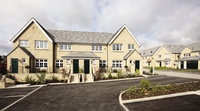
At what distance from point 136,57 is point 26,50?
21.8 metres

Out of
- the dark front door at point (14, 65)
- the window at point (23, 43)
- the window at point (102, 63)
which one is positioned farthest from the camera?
the window at point (102, 63)

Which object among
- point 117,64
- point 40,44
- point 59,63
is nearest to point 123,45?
point 117,64

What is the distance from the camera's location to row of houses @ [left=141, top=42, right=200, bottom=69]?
3919 cm

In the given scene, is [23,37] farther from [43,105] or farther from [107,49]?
[43,105]

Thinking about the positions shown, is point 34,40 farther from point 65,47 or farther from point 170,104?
point 170,104

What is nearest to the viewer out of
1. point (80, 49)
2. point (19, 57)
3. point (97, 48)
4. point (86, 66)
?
point (19, 57)

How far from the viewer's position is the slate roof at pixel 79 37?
80.3 feet

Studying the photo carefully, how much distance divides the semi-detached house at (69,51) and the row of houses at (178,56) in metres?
20.7

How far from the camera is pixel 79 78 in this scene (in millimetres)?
18422

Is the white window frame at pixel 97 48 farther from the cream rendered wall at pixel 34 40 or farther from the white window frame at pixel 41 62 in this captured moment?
the white window frame at pixel 41 62

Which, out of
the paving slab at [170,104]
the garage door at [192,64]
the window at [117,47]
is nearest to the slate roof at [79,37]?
the window at [117,47]

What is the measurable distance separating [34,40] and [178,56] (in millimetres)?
52756

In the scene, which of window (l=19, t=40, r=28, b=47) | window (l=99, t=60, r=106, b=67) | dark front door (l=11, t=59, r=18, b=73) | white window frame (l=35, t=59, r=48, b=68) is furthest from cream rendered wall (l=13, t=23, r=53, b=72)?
window (l=99, t=60, r=106, b=67)

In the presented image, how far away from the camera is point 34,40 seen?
21828 mm
